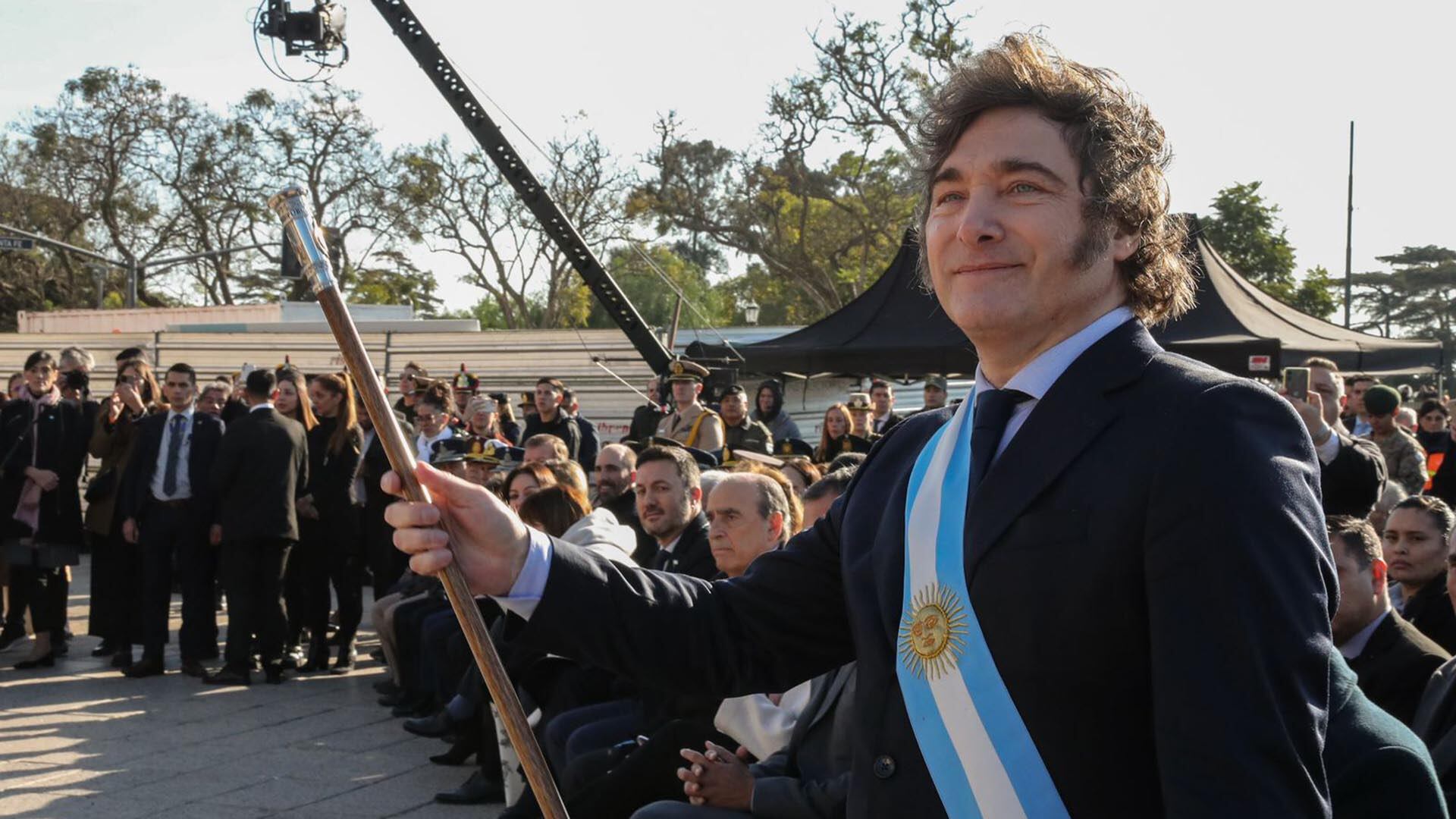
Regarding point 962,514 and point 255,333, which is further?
point 255,333

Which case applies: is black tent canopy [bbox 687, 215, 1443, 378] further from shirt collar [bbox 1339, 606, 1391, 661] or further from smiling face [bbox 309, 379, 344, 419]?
shirt collar [bbox 1339, 606, 1391, 661]

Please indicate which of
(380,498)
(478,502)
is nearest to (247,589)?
(380,498)

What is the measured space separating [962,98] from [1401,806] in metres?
1.21

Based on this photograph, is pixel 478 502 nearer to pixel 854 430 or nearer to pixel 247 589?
pixel 247 589

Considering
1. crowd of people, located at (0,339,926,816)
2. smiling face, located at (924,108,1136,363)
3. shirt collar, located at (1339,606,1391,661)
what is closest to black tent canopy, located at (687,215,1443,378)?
crowd of people, located at (0,339,926,816)

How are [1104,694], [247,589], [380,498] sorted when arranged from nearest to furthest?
1. [1104,694]
2. [247,589]
3. [380,498]

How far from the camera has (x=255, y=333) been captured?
27.2 metres

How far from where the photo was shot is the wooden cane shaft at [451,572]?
6.35ft

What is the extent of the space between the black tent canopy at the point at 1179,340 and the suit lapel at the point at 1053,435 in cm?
980

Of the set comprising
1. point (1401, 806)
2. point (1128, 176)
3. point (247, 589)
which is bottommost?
point (247, 589)

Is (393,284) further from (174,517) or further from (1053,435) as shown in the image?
(1053,435)

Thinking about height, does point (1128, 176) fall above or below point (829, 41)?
below

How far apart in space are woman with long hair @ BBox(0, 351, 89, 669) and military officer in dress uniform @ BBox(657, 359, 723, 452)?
434cm

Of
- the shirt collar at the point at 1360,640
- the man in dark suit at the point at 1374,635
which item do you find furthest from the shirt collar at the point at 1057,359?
the shirt collar at the point at 1360,640
